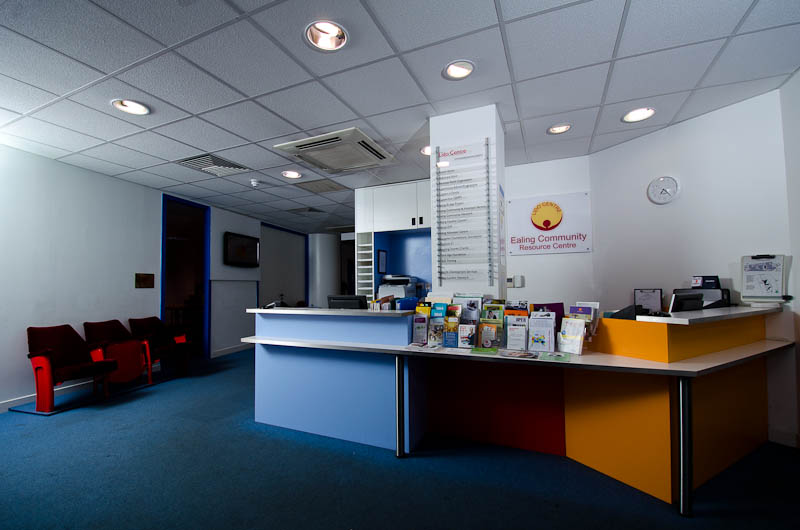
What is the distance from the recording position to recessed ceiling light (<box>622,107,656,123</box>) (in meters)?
3.34

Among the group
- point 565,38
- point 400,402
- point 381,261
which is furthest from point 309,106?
point 381,261

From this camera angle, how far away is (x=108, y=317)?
504 centimetres

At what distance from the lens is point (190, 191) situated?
5.86 metres

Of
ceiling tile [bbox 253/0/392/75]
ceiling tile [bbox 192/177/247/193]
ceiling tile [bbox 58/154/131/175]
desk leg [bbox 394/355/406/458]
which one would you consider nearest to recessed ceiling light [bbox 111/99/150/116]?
ceiling tile [bbox 253/0/392/75]

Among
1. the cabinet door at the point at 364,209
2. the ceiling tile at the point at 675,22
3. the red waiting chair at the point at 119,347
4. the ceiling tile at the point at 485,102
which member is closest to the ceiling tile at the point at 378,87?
the ceiling tile at the point at 485,102

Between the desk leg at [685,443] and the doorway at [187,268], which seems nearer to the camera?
the desk leg at [685,443]

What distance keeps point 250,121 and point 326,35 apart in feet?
4.96

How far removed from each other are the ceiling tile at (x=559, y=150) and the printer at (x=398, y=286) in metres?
2.50

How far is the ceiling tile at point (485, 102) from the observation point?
117 inches

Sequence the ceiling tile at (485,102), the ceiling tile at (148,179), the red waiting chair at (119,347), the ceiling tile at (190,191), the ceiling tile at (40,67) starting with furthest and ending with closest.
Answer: the ceiling tile at (190,191)
the ceiling tile at (148,179)
the red waiting chair at (119,347)
the ceiling tile at (485,102)
the ceiling tile at (40,67)

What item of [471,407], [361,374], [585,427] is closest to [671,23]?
[585,427]

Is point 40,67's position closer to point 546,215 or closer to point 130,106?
point 130,106

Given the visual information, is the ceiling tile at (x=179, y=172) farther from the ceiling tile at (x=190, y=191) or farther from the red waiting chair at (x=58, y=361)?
the red waiting chair at (x=58, y=361)

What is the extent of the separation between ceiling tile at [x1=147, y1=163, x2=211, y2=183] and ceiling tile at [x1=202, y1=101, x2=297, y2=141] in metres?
1.67
